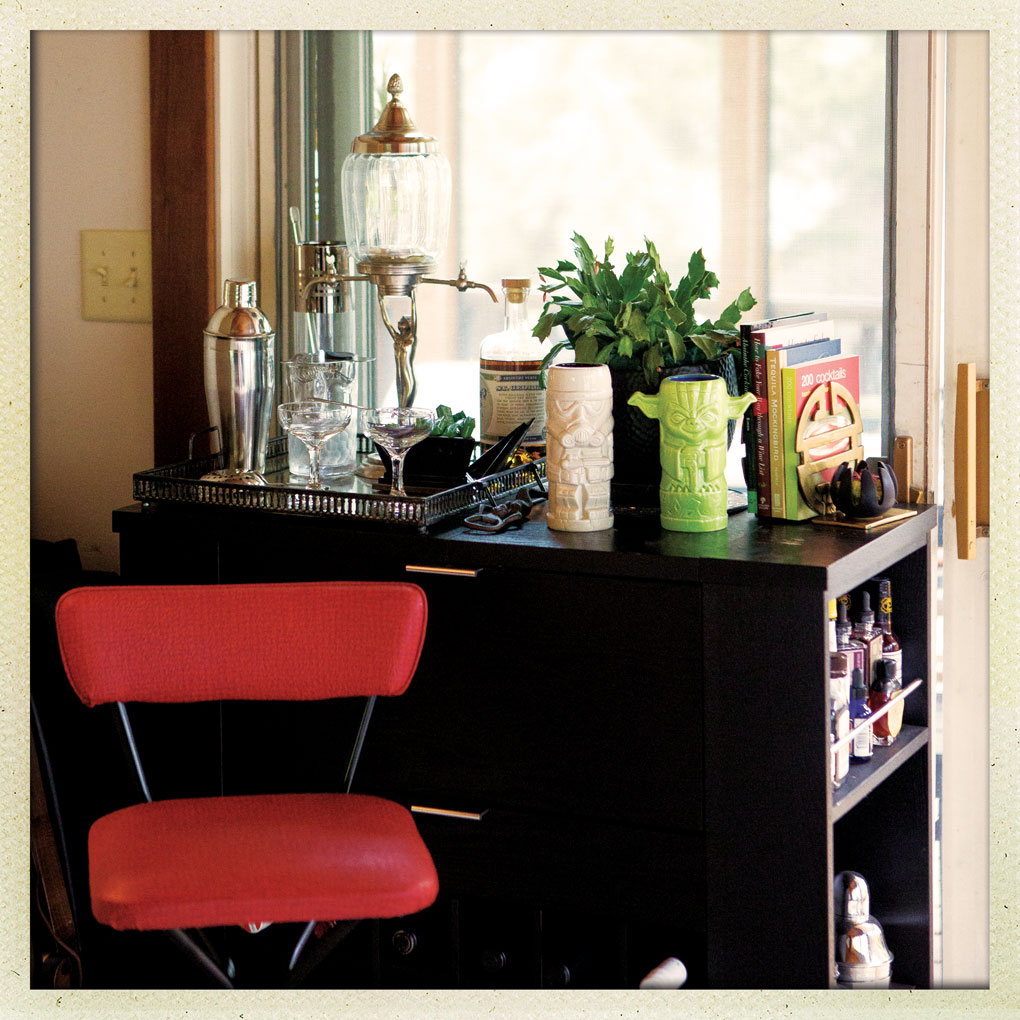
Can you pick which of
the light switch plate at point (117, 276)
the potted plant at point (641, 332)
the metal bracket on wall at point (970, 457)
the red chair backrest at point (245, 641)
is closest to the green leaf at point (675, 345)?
the potted plant at point (641, 332)

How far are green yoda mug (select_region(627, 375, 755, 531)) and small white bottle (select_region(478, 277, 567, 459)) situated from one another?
28cm

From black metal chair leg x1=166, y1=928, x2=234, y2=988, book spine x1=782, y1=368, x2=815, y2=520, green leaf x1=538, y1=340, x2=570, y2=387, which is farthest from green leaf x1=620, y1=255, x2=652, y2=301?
black metal chair leg x1=166, y1=928, x2=234, y2=988

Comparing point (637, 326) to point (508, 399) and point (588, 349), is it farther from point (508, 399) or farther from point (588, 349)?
point (508, 399)

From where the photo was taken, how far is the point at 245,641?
5.30 ft

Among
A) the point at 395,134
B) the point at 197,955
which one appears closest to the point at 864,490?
the point at 395,134

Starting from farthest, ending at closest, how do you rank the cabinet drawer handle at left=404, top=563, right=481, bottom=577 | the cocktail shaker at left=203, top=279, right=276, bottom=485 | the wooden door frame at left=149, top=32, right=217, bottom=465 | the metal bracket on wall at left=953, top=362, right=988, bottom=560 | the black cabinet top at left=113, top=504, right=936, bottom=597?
the wooden door frame at left=149, top=32, right=217, bottom=465 → the cocktail shaker at left=203, top=279, right=276, bottom=485 → the metal bracket on wall at left=953, top=362, right=988, bottom=560 → the cabinet drawer handle at left=404, top=563, right=481, bottom=577 → the black cabinet top at left=113, top=504, right=936, bottom=597

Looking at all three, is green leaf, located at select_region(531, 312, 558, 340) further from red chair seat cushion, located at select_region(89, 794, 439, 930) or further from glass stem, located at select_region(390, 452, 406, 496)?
red chair seat cushion, located at select_region(89, 794, 439, 930)

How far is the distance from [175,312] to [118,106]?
0.32 meters

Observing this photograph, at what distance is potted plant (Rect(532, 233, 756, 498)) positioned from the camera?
5.82 feet

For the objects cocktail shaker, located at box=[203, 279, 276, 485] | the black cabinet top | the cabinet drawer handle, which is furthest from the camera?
cocktail shaker, located at box=[203, 279, 276, 485]

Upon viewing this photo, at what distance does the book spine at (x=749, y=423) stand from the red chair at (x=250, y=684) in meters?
0.46

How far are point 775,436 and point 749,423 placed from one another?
0.14 feet

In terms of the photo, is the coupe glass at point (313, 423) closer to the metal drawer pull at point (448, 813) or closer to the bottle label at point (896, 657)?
the metal drawer pull at point (448, 813)

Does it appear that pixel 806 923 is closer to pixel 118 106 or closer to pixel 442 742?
pixel 442 742
